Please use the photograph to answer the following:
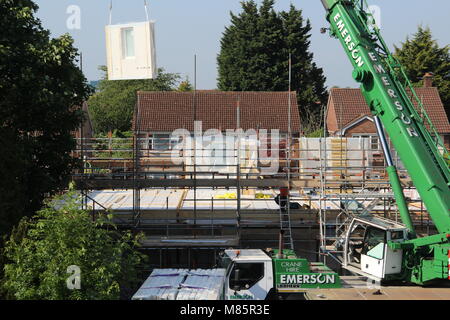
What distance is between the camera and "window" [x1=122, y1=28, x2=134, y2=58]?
37.9ft

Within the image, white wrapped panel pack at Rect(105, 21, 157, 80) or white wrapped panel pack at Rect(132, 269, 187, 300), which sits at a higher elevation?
white wrapped panel pack at Rect(105, 21, 157, 80)

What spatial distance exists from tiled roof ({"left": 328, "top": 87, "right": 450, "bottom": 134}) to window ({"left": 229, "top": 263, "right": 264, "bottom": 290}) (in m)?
26.3

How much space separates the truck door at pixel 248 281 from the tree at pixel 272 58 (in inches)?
1480

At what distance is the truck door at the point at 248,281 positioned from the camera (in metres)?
12.4

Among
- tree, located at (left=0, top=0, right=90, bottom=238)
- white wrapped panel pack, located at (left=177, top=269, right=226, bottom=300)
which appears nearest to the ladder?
white wrapped panel pack, located at (left=177, top=269, right=226, bottom=300)

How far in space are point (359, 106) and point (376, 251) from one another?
28.8 metres

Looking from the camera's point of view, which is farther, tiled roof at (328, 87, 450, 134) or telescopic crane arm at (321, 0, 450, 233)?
tiled roof at (328, 87, 450, 134)

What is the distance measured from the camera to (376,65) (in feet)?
45.4

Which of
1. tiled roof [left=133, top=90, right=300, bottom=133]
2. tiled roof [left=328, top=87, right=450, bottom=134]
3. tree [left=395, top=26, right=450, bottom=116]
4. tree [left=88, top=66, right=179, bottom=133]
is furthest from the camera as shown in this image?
tree [left=88, top=66, right=179, bottom=133]

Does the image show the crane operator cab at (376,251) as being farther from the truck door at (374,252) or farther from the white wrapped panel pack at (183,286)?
the white wrapped panel pack at (183,286)

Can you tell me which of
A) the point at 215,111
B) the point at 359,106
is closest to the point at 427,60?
the point at 359,106

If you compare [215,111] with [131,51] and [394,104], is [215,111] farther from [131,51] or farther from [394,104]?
[131,51]

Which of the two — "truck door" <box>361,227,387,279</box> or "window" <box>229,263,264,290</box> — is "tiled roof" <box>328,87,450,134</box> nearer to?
"truck door" <box>361,227,387,279</box>
